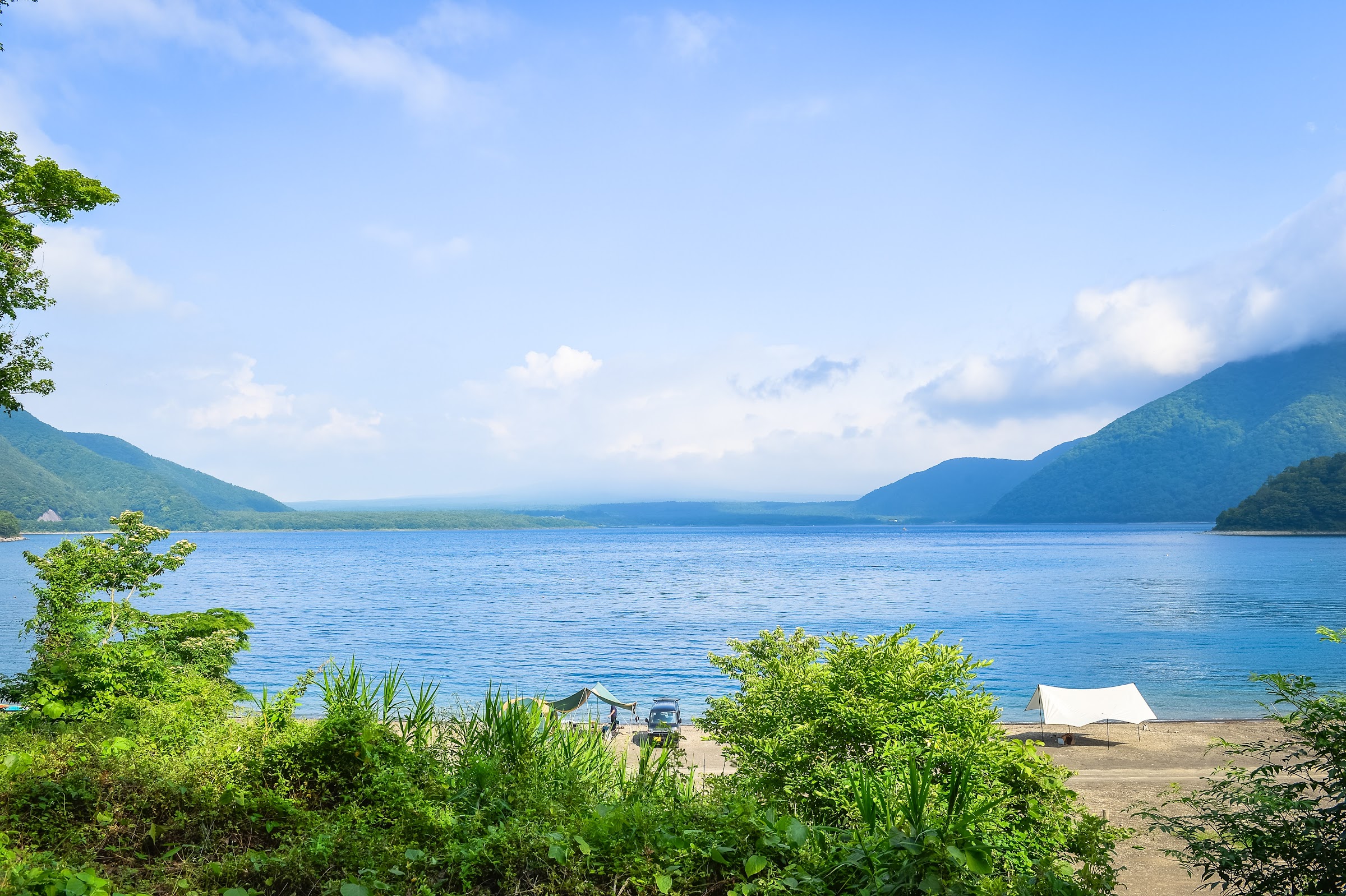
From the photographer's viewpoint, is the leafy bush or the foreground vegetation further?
the leafy bush

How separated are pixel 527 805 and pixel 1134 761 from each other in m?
25.9

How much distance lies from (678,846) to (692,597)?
77.7 meters

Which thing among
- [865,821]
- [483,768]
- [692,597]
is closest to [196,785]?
[483,768]

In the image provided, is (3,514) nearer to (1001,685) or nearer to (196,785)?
(1001,685)

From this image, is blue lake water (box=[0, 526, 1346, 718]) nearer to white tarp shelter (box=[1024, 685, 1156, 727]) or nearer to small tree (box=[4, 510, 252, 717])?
white tarp shelter (box=[1024, 685, 1156, 727])

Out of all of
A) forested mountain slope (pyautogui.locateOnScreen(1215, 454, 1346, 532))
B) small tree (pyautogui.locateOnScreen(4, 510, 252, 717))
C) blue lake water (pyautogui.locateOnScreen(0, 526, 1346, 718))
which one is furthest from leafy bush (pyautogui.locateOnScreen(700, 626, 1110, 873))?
forested mountain slope (pyautogui.locateOnScreen(1215, 454, 1346, 532))

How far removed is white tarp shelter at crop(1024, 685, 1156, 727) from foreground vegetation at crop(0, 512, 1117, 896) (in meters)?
21.6

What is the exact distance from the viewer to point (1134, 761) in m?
24.6

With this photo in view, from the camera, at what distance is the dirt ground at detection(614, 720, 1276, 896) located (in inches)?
577

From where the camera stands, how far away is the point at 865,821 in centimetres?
432

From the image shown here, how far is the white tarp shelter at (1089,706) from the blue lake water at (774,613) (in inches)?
305

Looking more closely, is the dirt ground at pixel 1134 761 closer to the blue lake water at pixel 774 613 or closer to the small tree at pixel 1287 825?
the blue lake water at pixel 774 613

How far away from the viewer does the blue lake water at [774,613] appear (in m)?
43.2

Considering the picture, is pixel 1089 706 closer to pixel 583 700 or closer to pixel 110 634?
pixel 583 700
